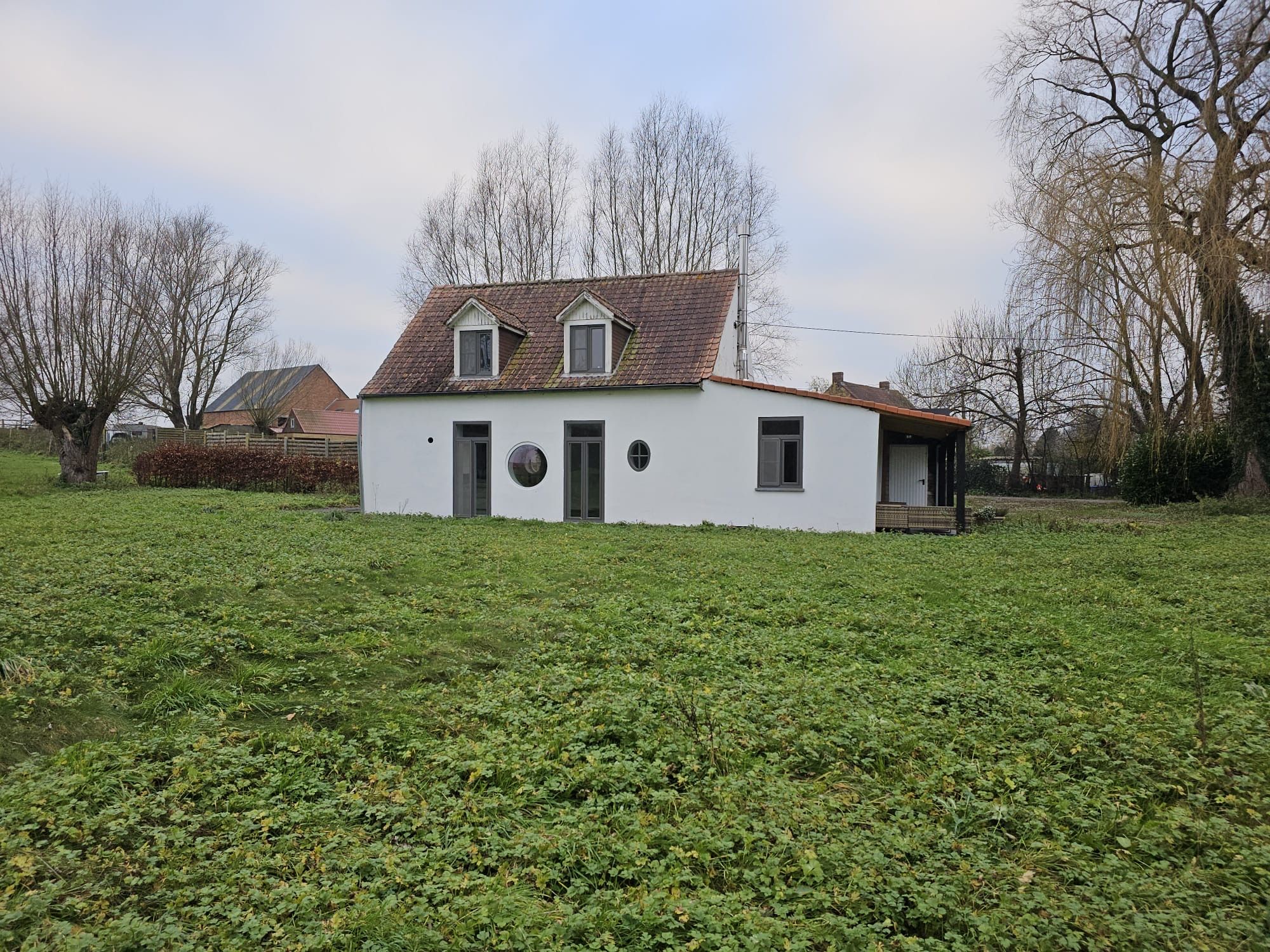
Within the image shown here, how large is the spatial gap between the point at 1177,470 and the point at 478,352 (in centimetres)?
1988

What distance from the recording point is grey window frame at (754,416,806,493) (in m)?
16.1

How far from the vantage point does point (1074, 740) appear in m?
4.42

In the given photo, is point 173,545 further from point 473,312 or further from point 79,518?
point 473,312

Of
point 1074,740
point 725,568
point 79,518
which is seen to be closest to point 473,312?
point 79,518

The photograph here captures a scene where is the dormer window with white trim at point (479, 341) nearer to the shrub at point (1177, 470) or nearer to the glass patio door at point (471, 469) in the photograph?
the glass patio door at point (471, 469)

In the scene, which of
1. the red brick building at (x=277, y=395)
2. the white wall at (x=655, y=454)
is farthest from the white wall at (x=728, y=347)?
the red brick building at (x=277, y=395)

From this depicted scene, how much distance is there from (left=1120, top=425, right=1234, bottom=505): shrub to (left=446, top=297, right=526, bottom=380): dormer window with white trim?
1704cm

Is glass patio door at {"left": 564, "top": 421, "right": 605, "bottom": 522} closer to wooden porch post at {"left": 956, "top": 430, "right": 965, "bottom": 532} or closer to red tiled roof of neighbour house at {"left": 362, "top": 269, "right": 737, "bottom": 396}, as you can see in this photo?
red tiled roof of neighbour house at {"left": 362, "top": 269, "right": 737, "bottom": 396}

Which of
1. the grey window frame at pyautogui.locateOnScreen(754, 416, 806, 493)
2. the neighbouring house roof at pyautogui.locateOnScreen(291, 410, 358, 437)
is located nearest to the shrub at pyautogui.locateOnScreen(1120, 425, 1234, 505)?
the grey window frame at pyautogui.locateOnScreen(754, 416, 806, 493)

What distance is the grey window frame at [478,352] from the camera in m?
18.6

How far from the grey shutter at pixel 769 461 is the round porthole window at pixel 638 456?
8.46 feet

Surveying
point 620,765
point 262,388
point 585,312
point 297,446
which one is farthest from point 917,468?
point 262,388

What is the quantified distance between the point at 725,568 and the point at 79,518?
1151 centimetres

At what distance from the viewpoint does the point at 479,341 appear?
18812 mm
